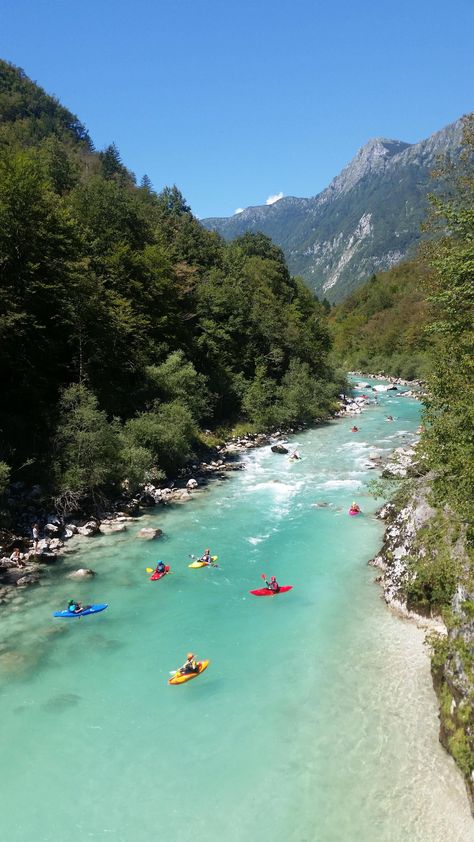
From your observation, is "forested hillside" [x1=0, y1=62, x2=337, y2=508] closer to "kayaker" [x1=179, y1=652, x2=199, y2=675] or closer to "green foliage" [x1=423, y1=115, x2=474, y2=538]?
"kayaker" [x1=179, y1=652, x2=199, y2=675]

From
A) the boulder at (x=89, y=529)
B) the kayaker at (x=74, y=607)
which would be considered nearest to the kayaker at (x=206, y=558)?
the kayaker at (x=74, y=607)

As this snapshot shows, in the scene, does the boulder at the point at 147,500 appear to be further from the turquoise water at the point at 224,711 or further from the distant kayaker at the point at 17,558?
the distant kayaker at the point at 17,558

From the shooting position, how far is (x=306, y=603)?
16.6 metres

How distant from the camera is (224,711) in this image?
1191cm

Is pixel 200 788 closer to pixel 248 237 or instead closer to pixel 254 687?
pixel 254 687

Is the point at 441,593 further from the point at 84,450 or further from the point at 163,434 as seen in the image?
→ the point at 163,434

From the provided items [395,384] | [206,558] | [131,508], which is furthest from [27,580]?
[395,384]

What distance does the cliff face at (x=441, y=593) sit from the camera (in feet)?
31.8

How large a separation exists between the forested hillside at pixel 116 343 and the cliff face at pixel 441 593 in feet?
44.8

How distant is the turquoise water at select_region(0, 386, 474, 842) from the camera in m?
9.19

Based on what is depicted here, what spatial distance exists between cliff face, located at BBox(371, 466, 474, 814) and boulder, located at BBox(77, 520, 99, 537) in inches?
471

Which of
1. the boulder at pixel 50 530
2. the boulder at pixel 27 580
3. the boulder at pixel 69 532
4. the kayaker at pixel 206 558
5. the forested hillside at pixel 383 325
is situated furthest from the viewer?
the forested hillside at pixel 383 325

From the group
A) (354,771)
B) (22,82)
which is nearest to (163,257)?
(354,771)

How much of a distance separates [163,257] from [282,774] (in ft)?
128
